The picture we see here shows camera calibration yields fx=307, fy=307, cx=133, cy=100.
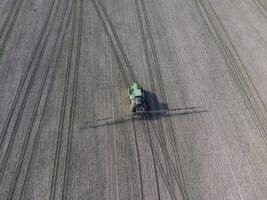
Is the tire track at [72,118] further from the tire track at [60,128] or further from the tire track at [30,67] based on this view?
Answer: the tire track at [30,67]

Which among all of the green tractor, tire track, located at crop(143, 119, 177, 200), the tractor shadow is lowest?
tire track, located at crop(143, 119, 177, 200)

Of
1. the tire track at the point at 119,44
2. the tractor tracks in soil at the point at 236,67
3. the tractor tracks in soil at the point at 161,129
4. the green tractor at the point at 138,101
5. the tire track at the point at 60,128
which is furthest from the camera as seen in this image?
the tire track at the point at 119,44

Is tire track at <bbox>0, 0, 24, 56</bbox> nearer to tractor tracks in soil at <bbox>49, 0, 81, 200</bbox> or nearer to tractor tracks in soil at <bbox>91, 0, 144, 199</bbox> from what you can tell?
tractor tracks in soil at <bbox>49, 0, 81, 200</bbox>

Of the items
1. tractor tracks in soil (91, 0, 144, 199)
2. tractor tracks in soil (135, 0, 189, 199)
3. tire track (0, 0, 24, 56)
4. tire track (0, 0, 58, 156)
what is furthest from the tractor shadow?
tire track (0, 0, 24, 56)

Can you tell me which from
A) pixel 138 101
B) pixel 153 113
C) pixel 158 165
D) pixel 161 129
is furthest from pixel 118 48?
pixel 158 165

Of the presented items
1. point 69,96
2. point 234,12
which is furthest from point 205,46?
point 69,96

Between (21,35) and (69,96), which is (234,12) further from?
(21,35)

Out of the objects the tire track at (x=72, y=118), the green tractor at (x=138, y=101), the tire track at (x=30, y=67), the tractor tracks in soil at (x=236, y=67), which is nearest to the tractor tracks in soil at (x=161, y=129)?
the green tractor at (x=138, y=101)
